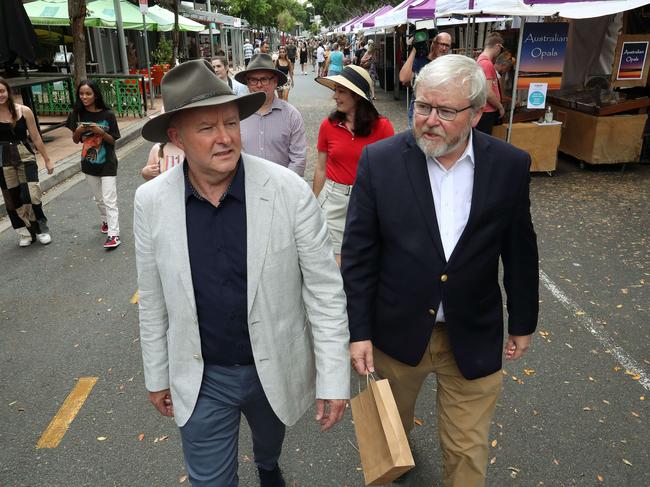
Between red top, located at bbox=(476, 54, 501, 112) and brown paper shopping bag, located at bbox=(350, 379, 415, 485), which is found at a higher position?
red top, located at bbox=(476, 54, 501, 112)

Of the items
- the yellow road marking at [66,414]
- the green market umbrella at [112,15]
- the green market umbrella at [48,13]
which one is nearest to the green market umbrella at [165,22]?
the green market umbrella at [112,15]

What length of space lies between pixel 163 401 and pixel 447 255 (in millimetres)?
1307

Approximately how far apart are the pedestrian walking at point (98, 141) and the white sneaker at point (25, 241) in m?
1.00

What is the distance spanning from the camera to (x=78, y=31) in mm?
12398

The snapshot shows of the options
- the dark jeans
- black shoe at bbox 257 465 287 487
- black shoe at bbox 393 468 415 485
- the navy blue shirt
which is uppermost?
the navy blue shirt

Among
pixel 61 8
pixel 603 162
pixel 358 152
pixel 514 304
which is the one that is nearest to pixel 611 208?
pixel 603 162

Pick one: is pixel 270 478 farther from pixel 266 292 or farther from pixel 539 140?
pixel 539 140

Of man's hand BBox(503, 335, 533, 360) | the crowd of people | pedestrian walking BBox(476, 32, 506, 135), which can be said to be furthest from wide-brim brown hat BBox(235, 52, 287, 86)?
pedestrian walking BBox(476, 32, 506, 135)

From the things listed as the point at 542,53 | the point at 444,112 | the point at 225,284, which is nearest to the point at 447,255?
the point at 444,112

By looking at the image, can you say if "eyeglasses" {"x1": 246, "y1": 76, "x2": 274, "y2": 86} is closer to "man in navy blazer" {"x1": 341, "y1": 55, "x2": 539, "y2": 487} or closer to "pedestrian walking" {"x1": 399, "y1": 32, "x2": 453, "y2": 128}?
"man in navy blazer" {"x1": 341, "y1": 55, "x2": 539, "y2": 487}

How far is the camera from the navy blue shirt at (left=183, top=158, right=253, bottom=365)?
77.5 inches

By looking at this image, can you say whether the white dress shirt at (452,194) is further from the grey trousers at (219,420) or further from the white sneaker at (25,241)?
the white sneaker at (25,241)

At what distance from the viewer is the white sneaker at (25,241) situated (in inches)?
255

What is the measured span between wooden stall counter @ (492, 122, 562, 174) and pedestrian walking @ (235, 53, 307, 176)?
17.1 ft
